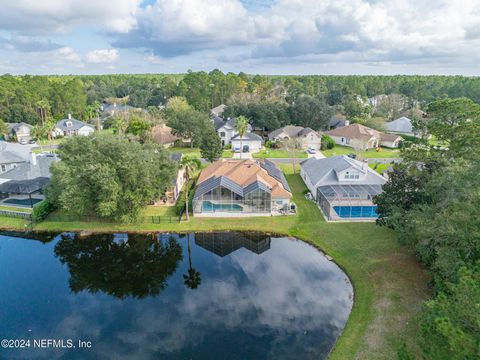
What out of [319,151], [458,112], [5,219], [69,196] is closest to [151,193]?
[69,196]

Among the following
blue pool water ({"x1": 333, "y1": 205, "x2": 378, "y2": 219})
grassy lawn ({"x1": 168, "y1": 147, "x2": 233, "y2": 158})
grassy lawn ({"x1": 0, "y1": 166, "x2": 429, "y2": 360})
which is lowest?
grassy lawn ({"x1": 0, "y1": 166, "x2": 429, "y2": 360})

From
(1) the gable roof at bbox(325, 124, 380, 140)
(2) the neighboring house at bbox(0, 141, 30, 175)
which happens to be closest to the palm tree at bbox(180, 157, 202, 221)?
(2) the neighboring house at bbox(0, 141, 30, 175)

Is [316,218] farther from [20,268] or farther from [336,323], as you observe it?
[20,268]

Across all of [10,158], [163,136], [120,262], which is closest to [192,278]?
[120,262]

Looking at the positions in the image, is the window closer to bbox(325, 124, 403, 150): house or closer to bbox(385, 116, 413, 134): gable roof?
bbox(325, 124, 403, 150): house

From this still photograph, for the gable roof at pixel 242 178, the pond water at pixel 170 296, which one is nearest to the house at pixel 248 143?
the gable roof at pixel 242 178

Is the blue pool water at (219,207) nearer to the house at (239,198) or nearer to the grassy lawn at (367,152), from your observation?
the house at (239,198)
